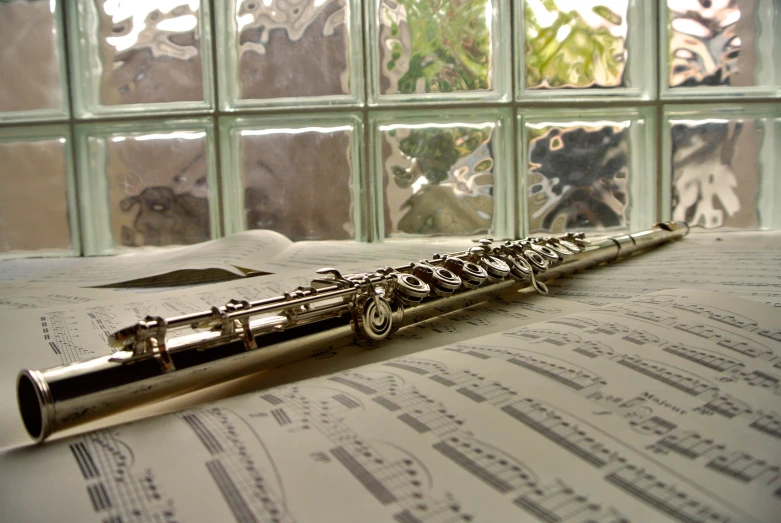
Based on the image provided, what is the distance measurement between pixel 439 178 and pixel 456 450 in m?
1.39

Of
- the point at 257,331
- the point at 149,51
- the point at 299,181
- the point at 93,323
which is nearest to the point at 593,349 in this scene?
the point at 257,331

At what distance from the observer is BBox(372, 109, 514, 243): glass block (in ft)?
5.55

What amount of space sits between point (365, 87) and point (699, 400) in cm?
139

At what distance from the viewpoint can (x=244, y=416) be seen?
16.5 inches

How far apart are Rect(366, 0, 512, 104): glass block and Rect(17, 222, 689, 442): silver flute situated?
2.76 feet

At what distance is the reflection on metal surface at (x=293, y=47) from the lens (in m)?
1.67

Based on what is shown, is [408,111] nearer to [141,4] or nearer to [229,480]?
[141,4]

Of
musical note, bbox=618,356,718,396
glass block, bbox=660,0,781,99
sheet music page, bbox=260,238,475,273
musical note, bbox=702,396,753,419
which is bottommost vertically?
musical note, bbox=702,396,753,419

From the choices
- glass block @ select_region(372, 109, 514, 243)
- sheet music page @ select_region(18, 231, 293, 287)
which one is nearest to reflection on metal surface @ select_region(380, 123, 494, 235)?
glass block @ select_region(372, 109, 514, 243)

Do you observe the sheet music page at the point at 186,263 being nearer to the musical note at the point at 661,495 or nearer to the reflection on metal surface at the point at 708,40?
the musical note at the point at 661,495

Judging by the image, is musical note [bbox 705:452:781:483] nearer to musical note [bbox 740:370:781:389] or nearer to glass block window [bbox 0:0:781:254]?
musical note [bbox 740:370:781:389]

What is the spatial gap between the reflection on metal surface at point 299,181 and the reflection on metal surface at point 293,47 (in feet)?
0.42

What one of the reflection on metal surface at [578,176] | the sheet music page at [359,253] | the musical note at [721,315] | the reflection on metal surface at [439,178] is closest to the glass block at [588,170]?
the reflection on metal surface at [578,176]

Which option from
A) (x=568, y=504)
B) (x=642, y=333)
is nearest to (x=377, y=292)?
(x=642, y=333)
